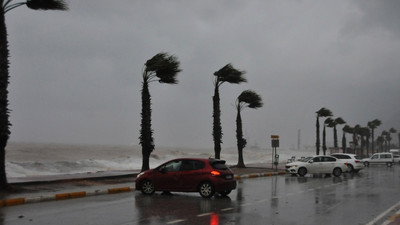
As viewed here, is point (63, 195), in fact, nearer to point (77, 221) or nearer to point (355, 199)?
point (77, 221)

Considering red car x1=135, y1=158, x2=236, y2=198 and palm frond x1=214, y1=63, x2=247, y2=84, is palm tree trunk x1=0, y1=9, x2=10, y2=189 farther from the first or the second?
palm frond x1=214, y1=63, x2=247, y2=84

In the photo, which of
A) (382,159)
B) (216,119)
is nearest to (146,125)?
(216,119)

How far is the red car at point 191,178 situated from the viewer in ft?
51.1

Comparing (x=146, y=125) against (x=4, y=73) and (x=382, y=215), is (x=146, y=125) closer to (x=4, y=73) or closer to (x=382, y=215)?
(x=4, y=73)

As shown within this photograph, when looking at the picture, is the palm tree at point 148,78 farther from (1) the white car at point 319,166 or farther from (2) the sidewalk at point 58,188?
(1) the white car at point 319,166

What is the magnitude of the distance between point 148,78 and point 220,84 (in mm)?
9598

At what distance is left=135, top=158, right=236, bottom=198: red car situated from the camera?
613 inches

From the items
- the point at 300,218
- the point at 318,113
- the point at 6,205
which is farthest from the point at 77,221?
the point at 318,113

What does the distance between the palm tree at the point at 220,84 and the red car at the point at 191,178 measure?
57.1 feet

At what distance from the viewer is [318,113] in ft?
200

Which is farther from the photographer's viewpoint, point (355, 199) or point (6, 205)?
point (355, 199)

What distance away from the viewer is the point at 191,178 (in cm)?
1592

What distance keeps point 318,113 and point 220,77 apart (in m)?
31.2

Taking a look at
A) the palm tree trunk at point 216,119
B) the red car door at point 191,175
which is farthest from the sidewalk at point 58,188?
the palm tree trunk at point 216,119
